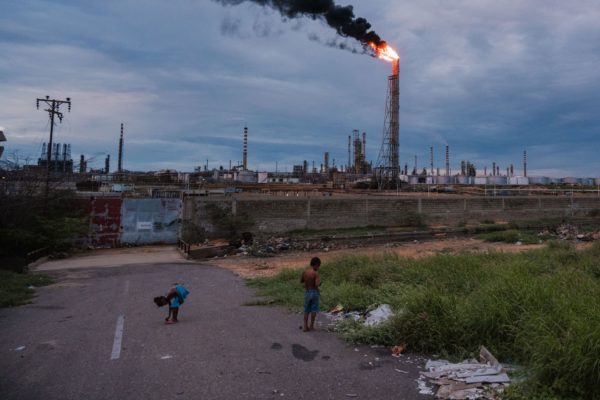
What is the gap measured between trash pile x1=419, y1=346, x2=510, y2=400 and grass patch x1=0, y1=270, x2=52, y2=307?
10.4 meters

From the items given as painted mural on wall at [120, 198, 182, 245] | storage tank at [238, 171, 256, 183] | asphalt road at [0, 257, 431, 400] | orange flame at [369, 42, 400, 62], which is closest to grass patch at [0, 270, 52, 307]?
asphalt road at [0, 257, 431, 400]

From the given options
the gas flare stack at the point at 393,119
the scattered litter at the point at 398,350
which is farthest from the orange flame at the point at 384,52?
the scattered litter at the point at 398,350

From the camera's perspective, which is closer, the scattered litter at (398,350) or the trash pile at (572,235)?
the scattered litter at (398,350)

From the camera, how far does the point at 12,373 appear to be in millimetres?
5781

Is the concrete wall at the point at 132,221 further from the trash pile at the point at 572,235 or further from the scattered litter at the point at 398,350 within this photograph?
the trash pile at the point at 572,235

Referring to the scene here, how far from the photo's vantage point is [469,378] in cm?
511

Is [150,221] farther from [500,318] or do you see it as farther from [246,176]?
[246,176]

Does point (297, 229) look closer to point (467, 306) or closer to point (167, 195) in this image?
point (167, 195)

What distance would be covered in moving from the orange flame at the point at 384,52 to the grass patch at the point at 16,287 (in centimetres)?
3899

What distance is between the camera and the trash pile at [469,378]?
4.76 meters

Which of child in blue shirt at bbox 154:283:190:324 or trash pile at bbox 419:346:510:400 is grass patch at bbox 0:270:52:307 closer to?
child in blue shirt at bbox 154:283:190:324

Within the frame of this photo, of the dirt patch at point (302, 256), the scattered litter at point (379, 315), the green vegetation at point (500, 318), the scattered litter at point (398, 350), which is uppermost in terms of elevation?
the green vegetation at point (500, 318)

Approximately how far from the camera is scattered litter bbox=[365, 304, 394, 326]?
7.43 m

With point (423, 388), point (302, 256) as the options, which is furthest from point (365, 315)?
point (302, 256)
